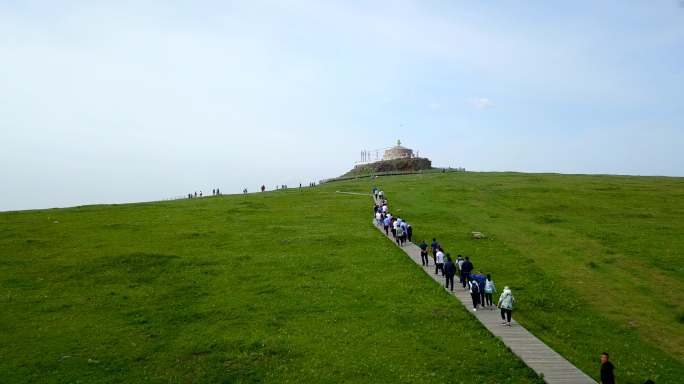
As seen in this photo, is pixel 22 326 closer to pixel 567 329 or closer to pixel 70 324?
pixel 70 324

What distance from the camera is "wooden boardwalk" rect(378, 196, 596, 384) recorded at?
21.8 meters

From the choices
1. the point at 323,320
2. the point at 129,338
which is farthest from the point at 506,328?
the point at 129,338

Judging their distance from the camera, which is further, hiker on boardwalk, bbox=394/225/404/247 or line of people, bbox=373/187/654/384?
hiker on boardwalk, bbox=394/225/404/247

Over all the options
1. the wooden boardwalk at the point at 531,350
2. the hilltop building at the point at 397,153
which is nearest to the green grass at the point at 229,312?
the wooden boardwalk at the point at 531,350

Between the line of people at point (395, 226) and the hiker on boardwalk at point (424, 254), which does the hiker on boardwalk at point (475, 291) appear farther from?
the line of people at point (395, 226)

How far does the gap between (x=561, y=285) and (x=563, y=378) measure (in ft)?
53.4

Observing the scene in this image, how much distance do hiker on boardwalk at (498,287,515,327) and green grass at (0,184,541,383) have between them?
1691 mm

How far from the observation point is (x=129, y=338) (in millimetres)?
28203

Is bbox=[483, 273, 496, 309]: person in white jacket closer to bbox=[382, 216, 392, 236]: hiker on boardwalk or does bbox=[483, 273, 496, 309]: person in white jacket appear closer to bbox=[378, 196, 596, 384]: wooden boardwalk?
bbox=[378, 196, 596, 384]: wooden boardwalk

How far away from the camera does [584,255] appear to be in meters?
44.7

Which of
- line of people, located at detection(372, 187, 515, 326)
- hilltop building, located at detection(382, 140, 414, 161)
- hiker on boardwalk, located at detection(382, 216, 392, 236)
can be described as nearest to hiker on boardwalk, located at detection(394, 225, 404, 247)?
line of people, located at detection(372, 187, 515, 326)

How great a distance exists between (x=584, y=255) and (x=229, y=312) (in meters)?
31.5

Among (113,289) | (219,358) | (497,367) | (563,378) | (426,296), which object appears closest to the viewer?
(563,378)

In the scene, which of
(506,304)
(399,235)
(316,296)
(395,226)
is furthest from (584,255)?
(316,296)
